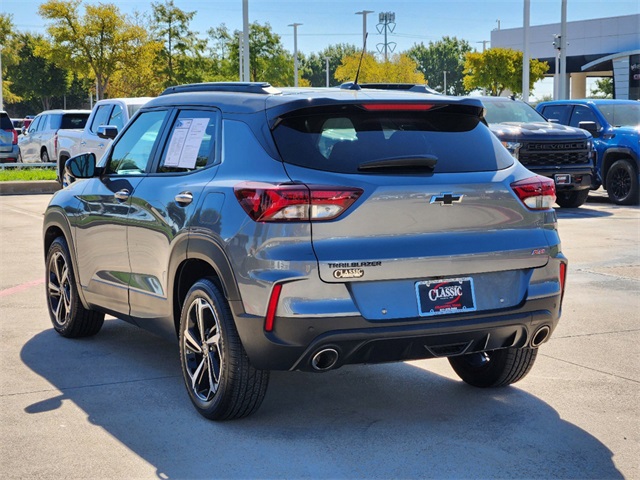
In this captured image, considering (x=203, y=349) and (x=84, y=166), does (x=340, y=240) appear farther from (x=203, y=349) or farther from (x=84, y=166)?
(x=84, y=166)

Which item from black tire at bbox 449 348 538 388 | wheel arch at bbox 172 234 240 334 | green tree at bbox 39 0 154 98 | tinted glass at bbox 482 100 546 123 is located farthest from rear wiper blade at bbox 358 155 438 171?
green tree at bbox 39 0 154 98

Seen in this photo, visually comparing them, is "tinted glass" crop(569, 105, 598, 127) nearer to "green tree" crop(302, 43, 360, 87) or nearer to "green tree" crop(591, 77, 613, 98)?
"green tree" crop(591, 77, 613, 98)

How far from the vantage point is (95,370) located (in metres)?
6.48

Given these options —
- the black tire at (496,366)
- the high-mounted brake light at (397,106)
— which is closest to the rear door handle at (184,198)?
the high-mounted brake light at (397,106)

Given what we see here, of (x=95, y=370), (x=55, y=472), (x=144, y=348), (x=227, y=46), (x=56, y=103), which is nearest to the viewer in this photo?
(x=55, y=472)

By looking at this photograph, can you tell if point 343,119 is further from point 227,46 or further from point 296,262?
point 227,46

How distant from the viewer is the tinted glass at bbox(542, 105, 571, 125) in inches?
774

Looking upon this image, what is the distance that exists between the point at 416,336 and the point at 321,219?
725 millimetres

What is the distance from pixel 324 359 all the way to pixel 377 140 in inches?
44.2

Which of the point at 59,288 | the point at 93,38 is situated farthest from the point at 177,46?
the point at 59,288

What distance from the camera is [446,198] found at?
4.98 m

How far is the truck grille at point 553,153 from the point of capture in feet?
55.8

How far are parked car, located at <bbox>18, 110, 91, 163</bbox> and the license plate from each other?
71.5 feet

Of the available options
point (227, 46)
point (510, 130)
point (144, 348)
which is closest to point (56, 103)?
point (227, 46)
